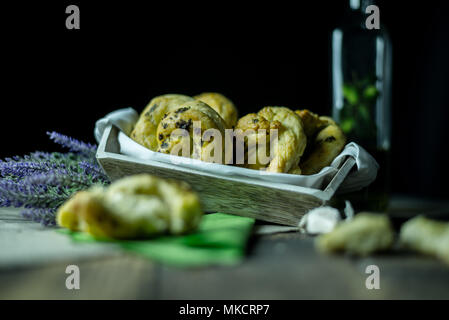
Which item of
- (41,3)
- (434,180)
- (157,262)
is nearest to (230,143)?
(157,262)

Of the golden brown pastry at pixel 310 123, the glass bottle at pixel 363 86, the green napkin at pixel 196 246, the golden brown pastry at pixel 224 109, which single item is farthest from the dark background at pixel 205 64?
the green napkin at pixel 196 246

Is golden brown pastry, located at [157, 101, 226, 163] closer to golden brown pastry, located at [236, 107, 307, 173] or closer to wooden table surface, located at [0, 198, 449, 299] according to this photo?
golden brown pastry, located at [236, 107, 307, 173]

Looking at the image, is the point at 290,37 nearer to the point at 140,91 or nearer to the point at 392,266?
the point at 140,91

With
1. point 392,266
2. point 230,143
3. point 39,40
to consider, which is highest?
point 39,40

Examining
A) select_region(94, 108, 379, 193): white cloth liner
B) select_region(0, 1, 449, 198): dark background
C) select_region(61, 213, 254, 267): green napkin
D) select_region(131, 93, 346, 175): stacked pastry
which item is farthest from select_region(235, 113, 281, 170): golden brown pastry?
select_region(0, 1, 449, 198): dark background

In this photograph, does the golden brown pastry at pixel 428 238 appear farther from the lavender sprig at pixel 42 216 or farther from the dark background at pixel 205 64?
the dark background at pixel 205 64

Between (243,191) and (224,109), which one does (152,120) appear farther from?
(243,191)
